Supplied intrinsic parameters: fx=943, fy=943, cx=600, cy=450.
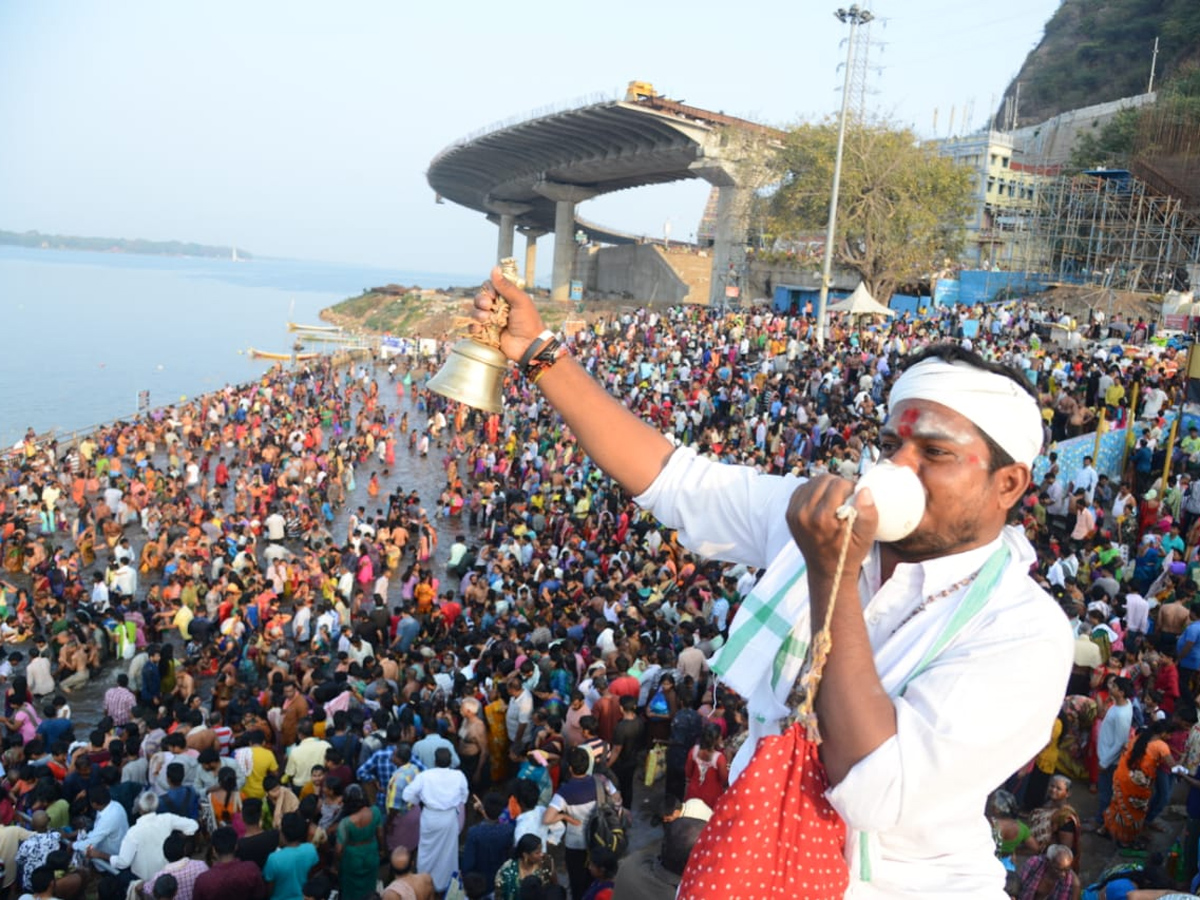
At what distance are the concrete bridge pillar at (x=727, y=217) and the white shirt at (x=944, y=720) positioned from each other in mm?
38821

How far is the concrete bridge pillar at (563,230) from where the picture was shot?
55219mm

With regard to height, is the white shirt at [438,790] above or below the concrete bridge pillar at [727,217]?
below

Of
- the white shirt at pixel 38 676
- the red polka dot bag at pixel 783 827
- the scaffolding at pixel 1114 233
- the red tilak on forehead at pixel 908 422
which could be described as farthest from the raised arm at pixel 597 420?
the scaffolding at pixel 1114 233

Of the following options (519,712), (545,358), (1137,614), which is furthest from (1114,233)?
(545,358)

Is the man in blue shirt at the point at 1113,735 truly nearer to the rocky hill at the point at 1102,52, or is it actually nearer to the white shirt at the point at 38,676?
the white shirt at the point at 38,676

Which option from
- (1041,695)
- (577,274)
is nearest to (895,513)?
(1041,695)

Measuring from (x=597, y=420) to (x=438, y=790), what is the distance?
14.8 ft

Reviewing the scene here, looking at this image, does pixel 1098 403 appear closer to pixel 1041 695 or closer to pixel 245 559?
pixel 245 559

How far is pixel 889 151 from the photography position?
32.9m

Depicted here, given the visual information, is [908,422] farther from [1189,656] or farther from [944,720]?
[1189,656]

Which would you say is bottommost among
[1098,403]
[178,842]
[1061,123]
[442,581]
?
[442,581]

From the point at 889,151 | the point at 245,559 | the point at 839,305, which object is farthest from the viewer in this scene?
the point at 889,151

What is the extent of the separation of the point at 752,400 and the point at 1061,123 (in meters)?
39.7

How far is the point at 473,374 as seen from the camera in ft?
7.40
